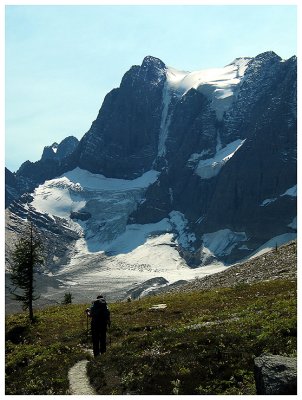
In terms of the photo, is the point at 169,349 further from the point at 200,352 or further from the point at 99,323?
the point at 99,323

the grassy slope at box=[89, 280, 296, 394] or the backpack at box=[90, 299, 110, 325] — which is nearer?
the grassy slope at box=[89, 280, 296, 394]

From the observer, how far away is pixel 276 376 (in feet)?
50.9

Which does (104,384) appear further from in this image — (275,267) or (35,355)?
(275,267)

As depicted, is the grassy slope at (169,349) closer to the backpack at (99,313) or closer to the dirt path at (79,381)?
the dirt path at (79,381)

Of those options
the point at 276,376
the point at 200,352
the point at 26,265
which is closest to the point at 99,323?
the point at 200,352

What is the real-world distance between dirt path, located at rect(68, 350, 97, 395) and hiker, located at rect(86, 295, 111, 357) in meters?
1.25

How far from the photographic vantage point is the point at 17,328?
45.9 m

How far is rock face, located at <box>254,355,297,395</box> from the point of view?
49.5 ft

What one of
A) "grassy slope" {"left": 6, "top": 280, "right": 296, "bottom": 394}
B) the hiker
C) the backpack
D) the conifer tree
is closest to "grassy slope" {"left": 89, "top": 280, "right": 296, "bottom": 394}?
"grassy slope" {"left": 6, "top": 280, "right": 296, "bottom": 394}

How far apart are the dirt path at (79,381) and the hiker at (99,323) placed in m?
1.25

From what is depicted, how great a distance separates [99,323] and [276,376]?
1442 cm

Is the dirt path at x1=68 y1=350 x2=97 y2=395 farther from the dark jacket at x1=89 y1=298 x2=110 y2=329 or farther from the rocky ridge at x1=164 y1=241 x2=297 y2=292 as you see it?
the rocky ridge at x1=164 y1=241 x2=297 y2=292

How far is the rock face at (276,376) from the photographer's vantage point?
15.1 m

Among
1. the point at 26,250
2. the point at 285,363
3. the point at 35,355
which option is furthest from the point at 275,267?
the point at 285,363
